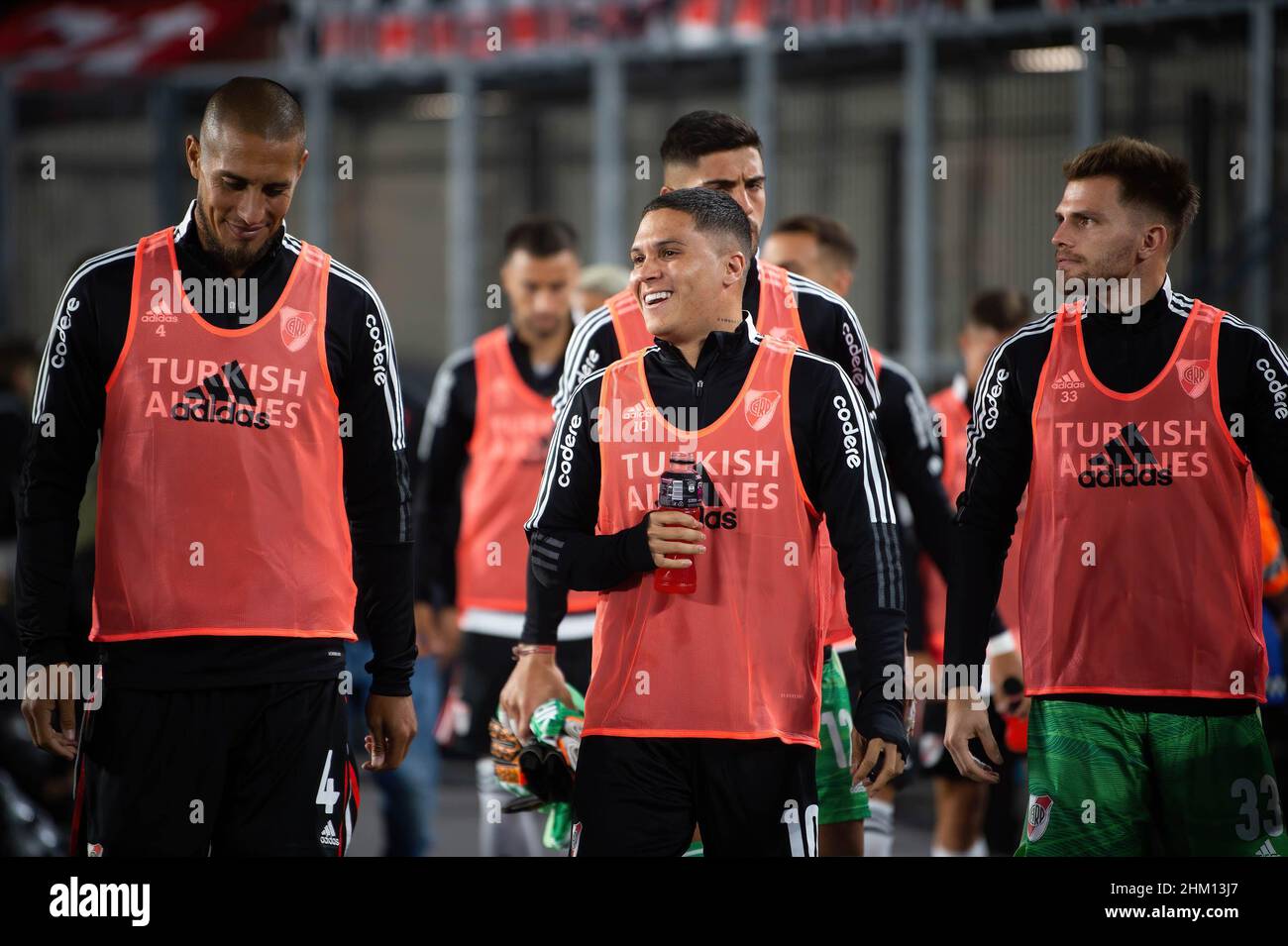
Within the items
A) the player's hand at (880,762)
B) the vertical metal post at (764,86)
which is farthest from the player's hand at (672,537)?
the vertical metal post at (764,86)

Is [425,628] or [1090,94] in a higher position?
[1090,94]

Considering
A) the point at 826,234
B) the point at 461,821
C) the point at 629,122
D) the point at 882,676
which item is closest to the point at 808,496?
the point at 882,676

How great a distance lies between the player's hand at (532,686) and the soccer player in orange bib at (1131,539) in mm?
1025

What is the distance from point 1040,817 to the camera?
4.29m

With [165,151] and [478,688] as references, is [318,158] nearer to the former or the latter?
[165,151]

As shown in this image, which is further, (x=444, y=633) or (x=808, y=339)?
(x=444, y=633)

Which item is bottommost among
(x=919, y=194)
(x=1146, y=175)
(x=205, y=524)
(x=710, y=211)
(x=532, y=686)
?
(x=532, y=686)

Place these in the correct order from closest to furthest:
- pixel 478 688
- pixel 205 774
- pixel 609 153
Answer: pixel 205 774 → pixel 478 688 → pixel 609 153

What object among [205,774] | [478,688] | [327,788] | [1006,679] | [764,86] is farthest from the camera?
[764,86]

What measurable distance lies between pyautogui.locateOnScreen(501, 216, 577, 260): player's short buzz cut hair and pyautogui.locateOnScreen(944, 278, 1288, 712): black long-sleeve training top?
9.71 feet

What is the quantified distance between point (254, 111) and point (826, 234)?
3.09 meters

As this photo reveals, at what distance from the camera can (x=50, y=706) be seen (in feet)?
13.1

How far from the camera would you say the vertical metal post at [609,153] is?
11.2 metres

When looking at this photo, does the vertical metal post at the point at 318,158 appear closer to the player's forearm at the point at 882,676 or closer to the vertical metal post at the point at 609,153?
the vertical metal post at the point at 609,153
